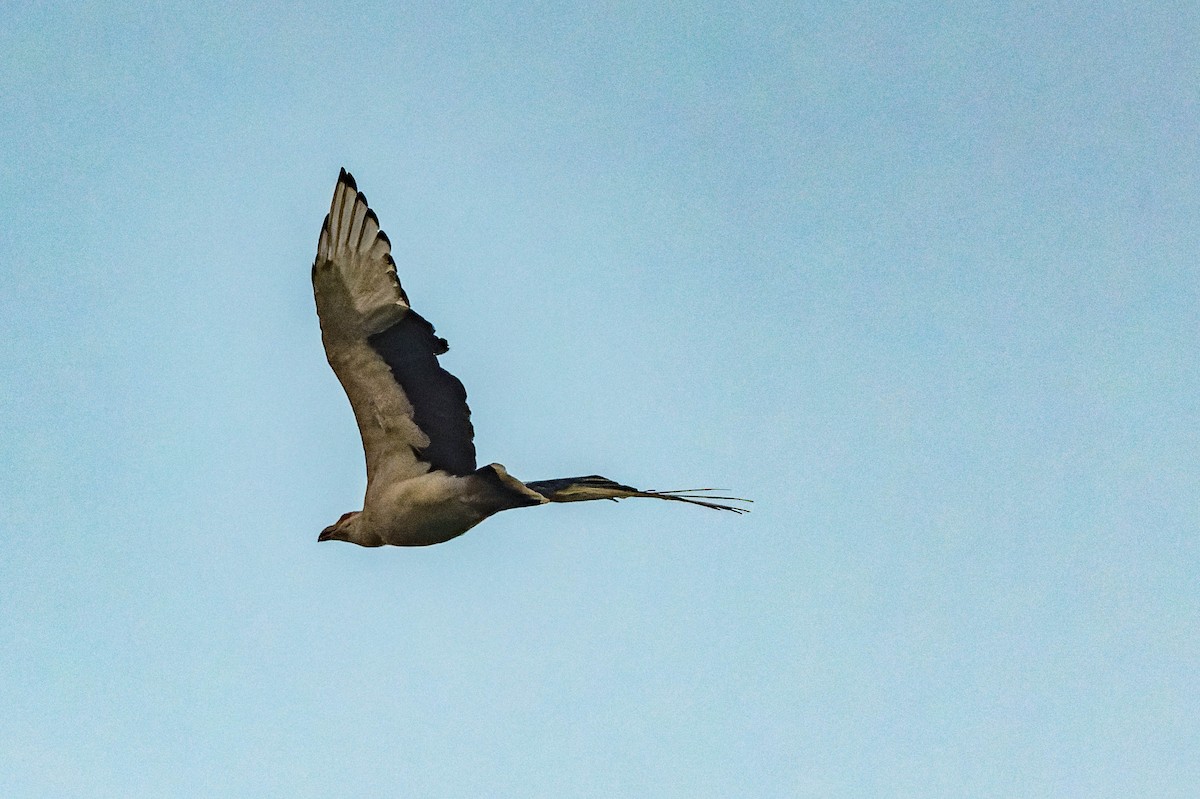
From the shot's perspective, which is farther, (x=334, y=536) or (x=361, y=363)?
(x=334, y=536)

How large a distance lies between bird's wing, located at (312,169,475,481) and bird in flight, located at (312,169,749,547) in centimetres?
1

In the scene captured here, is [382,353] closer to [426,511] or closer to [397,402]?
[397,402]

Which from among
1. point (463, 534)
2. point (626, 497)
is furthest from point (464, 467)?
point (626, 497)

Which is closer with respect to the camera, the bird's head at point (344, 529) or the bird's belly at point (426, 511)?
the bird's belly at point (426, 511)

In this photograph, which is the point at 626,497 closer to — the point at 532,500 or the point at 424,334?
the point at 532,500

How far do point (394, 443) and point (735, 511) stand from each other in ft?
12.5

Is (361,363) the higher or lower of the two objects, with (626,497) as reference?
higher

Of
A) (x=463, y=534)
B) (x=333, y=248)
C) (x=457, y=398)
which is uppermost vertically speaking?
(x=333, y=248)

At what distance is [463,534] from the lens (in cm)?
1573

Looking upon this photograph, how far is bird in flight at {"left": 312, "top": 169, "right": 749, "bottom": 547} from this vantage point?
600 inches

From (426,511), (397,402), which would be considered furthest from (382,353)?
(426,511)

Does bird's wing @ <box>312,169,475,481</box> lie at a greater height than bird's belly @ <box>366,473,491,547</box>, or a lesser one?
greater

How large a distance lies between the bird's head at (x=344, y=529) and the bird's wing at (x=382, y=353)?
68 centimetres

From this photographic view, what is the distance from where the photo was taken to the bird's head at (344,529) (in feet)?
53.6
